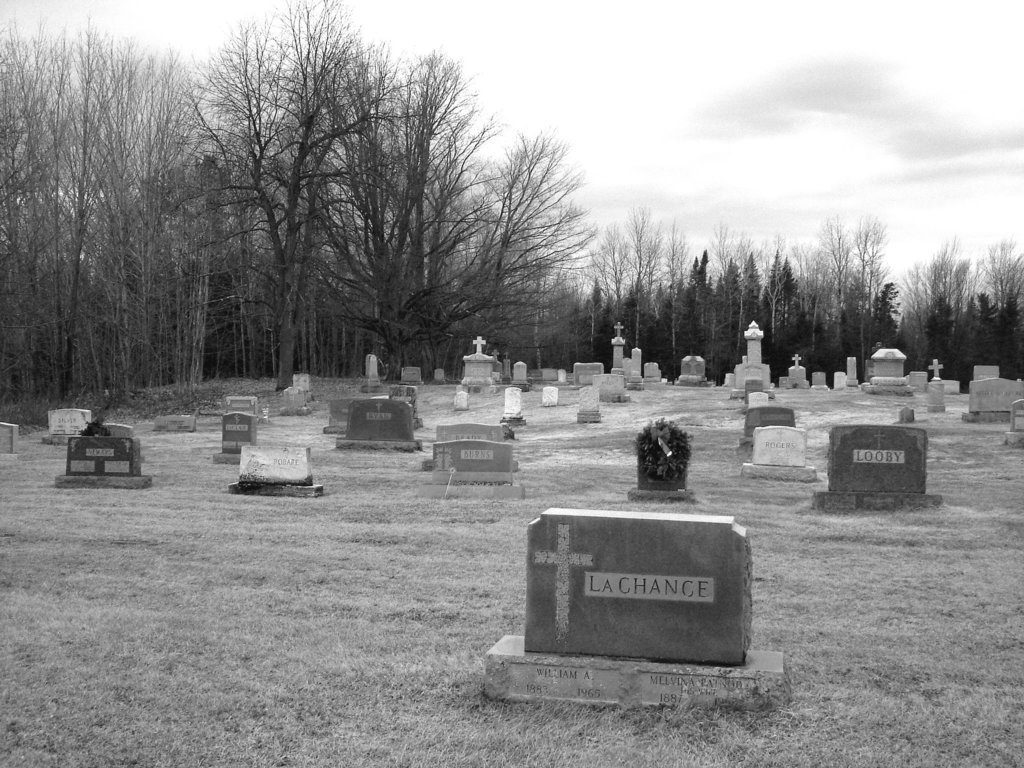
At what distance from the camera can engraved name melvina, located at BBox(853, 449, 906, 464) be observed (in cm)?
1284

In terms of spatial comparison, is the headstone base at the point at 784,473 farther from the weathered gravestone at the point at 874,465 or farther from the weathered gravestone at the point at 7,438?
the weathered gravestone at the point at 7,438

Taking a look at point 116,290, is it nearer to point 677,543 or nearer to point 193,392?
point 193,392

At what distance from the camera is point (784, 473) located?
52.8ft

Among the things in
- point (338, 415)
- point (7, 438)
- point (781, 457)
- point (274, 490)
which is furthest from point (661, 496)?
point (7, 438)

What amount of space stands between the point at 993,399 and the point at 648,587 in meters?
21.9

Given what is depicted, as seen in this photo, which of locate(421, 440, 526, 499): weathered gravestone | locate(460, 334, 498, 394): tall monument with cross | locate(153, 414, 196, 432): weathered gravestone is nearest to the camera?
locate(421, 440, 526, 499): weathered gravestone

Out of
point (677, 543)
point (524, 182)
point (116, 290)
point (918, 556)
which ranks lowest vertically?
point (918, 556)

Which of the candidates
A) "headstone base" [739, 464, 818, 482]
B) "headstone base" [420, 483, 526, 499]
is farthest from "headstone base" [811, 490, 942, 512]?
"headstone base" [420, 483, 526, 499]

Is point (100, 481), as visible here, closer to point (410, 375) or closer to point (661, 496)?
point (661, 496)

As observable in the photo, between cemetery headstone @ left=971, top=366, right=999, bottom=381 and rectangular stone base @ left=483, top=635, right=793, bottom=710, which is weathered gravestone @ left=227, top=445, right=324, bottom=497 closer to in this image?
rectangular stone base @ left=483, top=635, right=793, bottom=710

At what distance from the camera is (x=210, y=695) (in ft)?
16.7

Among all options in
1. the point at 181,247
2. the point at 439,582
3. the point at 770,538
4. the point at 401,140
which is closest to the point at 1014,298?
the point at 401,140

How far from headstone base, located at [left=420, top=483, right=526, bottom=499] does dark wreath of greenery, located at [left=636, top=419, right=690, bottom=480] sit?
69.7 inches

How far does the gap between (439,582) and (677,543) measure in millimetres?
3671
